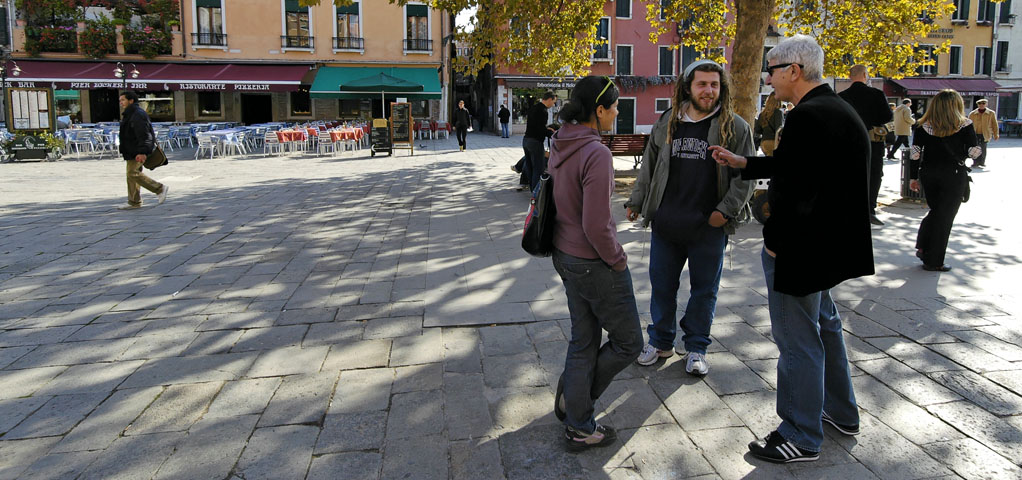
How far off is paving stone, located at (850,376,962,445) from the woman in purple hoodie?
107 centimetres

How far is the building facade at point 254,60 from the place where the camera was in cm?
2784

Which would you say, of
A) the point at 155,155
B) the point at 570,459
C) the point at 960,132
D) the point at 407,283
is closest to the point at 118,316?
the point at 407,283

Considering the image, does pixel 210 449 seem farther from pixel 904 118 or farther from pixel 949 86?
pixel 949 86

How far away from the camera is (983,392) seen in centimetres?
342

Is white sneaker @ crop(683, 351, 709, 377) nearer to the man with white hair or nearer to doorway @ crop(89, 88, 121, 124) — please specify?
the man with white hair

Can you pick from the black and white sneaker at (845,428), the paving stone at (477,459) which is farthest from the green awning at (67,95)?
the black and white sneaker at (845,428)

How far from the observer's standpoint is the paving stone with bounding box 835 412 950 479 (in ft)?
8.94

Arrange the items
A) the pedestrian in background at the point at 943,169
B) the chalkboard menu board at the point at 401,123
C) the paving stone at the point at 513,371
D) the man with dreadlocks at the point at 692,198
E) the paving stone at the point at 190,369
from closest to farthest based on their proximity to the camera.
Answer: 1. the man with dreadlocks at the point at 692,198
2. the paving stone at the point at 513,371
3. the paving stone at the point at 190,369
4. the pedestrian in background at the point at 943,169
5. the chalkboard menu board at the point at 401,123

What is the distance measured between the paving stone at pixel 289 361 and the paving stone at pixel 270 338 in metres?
0.11

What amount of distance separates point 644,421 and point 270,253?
488 centimetres

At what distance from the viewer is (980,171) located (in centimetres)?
1423

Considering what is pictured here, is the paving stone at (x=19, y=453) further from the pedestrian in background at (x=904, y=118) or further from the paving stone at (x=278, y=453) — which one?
the pedestrian in background at (x=904, y=118)

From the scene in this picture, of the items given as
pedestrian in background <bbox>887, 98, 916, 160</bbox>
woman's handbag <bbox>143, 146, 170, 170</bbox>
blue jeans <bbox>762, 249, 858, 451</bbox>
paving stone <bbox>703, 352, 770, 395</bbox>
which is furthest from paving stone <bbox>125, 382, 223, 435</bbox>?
pedestrian in background <bbox>887, 98, 916, 160</bbox>

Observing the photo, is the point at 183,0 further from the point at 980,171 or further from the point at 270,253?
the point at 980,171
